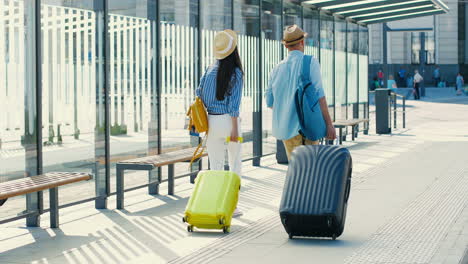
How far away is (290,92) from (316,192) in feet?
3.27

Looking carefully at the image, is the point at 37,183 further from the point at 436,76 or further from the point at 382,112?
the point at 436,76

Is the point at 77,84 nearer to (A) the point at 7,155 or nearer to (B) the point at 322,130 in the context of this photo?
(A) the point at 7,155

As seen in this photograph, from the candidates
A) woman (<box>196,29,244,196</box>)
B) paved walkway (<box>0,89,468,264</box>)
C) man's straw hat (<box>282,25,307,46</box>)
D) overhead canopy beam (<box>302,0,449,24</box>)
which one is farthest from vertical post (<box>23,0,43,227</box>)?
overhead canopy beam (<box>302,0,449,24</box>)

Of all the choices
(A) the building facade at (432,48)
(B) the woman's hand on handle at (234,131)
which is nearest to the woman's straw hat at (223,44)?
(B) the woman's hand on handle at (234,131)

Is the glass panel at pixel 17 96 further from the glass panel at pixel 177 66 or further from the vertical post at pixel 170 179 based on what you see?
the glass panel at pixel 177 66

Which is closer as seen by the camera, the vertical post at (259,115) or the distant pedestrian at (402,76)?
the vertical post at (259,115)

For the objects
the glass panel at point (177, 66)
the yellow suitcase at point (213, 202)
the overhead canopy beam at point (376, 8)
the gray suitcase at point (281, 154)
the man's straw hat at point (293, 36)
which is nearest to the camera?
the yellow suitcase at point (213, 202)

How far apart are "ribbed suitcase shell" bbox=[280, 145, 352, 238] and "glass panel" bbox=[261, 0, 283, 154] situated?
267 inches

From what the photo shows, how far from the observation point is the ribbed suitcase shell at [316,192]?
7094 mm

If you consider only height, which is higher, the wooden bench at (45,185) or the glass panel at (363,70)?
the glass panel at (363,70)

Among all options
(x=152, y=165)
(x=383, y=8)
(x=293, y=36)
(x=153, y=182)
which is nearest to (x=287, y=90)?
(x=293, y=36)

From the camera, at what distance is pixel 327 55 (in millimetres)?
18281

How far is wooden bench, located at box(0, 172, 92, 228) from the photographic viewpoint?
7008 mm

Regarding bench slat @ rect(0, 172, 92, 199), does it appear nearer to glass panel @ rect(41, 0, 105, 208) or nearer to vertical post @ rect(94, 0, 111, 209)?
glass panel @ rect(41, 0, 105, 208)
